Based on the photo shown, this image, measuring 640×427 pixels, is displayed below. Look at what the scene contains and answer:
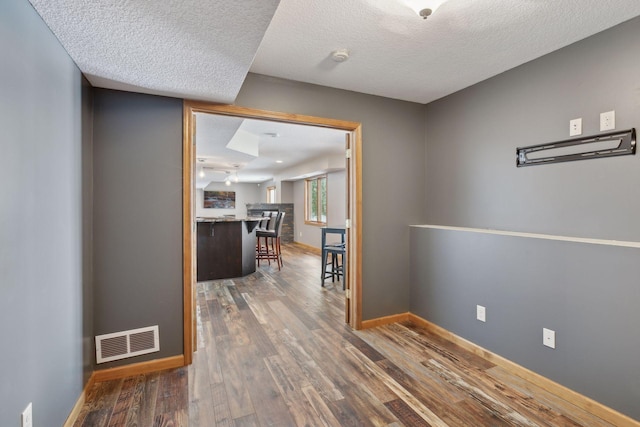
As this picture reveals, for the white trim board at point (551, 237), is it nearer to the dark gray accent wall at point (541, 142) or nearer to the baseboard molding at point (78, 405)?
the dark gray accent wall at point (541, 142)

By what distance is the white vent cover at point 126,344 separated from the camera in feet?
6.74

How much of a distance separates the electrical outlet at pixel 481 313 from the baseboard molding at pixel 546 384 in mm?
232

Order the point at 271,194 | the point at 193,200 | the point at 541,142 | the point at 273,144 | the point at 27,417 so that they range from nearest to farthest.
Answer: the point at 27,417 → the point at 541,142 → the point at 193,200 → the point at 273,144 → the point at 271,194

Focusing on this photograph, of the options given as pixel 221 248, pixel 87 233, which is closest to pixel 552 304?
pixel 87 233

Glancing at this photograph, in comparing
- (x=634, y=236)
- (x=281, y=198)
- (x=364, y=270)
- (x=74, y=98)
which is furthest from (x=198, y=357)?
(x=281, y=198)

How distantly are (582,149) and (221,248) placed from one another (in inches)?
182

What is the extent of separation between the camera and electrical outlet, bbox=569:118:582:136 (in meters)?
2.00

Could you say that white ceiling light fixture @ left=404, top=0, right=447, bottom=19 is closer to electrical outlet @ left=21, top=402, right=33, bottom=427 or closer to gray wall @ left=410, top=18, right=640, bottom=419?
gray wall @ left=410, top=18, right=640, bottom=419

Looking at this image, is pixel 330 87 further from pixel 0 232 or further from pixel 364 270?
pixel 0 232

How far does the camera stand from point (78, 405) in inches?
67.7

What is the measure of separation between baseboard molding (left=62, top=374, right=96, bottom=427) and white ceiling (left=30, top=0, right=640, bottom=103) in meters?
1.94

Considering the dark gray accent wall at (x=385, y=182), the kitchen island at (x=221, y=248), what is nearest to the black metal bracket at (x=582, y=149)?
the dark gray accent wall at (x=385, y=182)

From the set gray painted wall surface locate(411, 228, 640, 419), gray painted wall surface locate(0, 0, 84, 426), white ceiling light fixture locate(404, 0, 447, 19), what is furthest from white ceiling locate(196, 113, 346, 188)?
gray painted wall surface locate(411, 228, 640, 419)

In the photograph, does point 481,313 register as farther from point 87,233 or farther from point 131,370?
point 87,233
